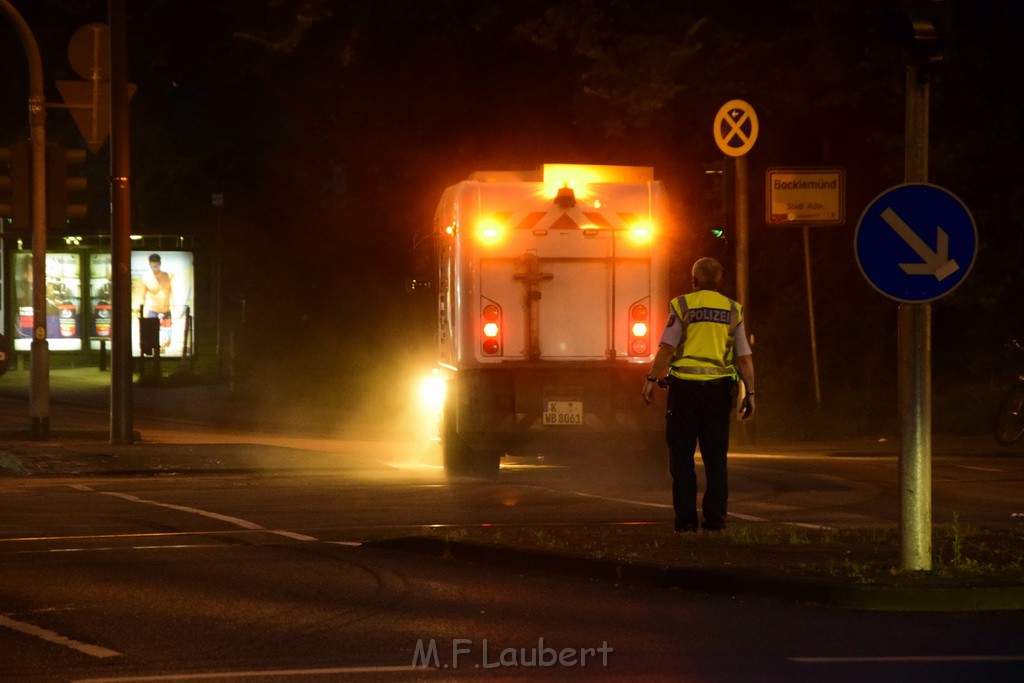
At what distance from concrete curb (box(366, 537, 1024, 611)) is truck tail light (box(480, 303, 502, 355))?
5.18 meters

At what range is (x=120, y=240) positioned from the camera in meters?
20.7

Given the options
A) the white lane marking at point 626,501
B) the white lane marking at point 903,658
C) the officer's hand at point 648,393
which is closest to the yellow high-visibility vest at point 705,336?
the officer's hand at point 648,393

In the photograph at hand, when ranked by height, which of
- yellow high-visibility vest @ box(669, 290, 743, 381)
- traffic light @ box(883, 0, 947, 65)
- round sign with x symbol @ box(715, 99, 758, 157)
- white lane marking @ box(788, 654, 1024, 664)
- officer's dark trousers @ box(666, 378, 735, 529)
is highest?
round sign with x symbol @ box(715, 99, 758, 157)

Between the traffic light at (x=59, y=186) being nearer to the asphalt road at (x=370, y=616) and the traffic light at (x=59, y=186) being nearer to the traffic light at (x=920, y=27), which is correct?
the asphalt road at (x=370, y=616)

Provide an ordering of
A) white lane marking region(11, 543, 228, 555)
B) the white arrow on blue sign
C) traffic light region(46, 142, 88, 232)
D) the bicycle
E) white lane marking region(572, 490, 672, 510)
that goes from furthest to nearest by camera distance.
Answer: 1. the bicycle
2. traffic light region(46, 142, 88, 232)
3. white lane marking region(572, 490, 672, 510)
4. white lane marking region(11, 543, 228, 555)
5. the white arrow on blue sign

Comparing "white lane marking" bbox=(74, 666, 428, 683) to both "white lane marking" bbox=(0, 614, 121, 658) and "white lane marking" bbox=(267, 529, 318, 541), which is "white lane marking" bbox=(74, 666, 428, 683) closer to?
"white lane marking" bbox=(0, 614, 121, 658)

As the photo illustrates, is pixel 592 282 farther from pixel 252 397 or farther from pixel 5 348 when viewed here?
pixel 252 397

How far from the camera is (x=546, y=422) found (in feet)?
53.9

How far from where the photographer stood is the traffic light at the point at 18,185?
20.1 meters

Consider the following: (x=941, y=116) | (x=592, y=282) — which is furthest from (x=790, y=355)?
(x=592, y=282)

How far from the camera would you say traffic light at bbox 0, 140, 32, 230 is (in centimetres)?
2014

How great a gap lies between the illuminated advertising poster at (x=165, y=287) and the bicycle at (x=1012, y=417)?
2089 cm

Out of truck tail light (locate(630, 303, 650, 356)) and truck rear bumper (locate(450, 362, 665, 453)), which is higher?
truck tail light (locate(630, 303, 650, 356))

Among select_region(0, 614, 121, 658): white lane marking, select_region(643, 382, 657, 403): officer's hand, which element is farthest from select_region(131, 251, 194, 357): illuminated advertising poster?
select_region(0, 614, 121, 658): white lane marking
